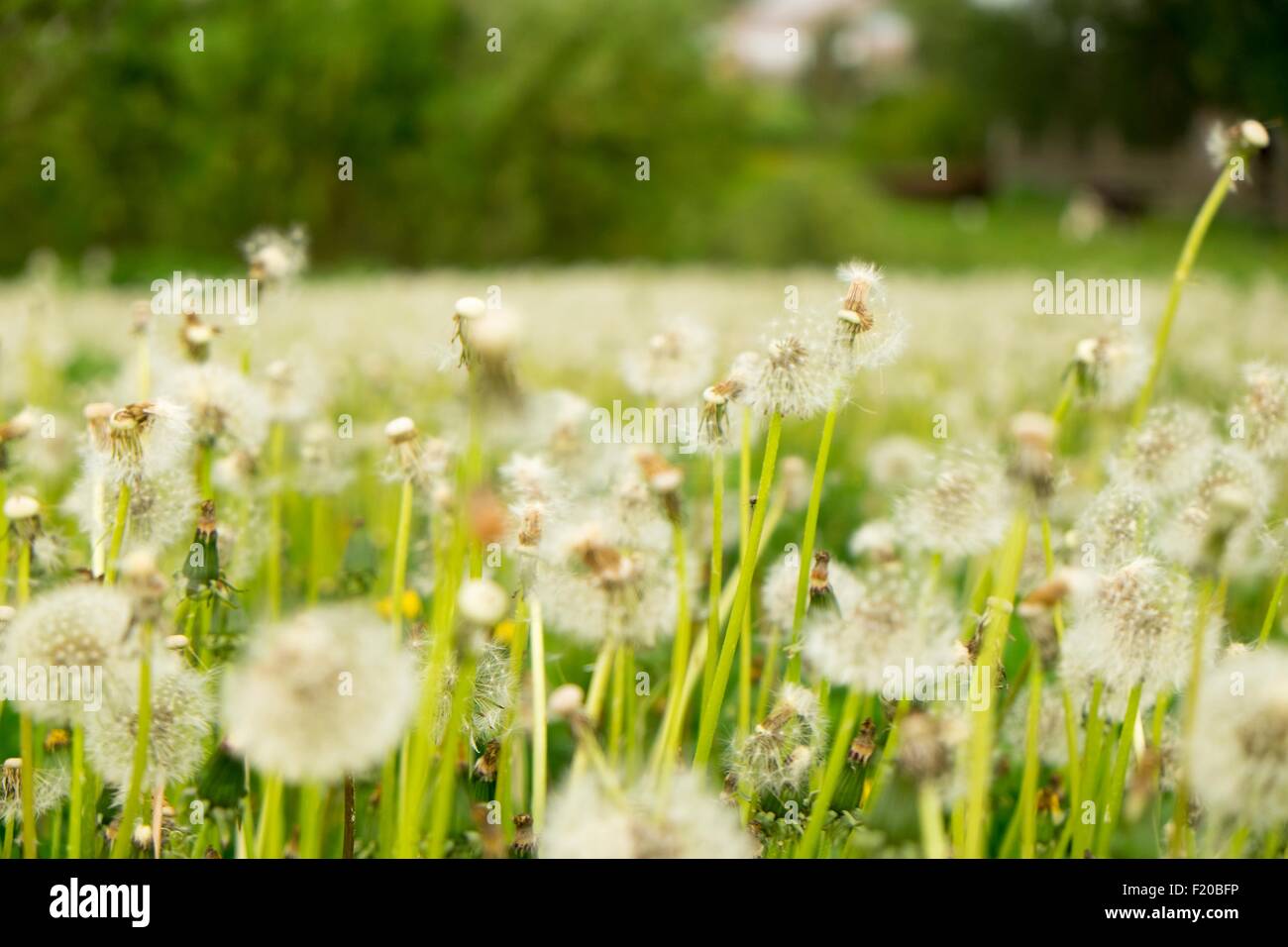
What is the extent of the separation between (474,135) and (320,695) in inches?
747

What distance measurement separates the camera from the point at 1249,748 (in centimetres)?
110

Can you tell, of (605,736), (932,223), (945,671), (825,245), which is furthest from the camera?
(932,223)

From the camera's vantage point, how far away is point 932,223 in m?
24.2

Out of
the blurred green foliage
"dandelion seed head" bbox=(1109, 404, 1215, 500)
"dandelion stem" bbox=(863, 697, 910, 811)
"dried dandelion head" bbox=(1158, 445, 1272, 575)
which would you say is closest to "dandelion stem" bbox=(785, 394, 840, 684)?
"dandelion stem" bbox=(863, 697, 910, 811)

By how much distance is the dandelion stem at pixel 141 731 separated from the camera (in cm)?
117

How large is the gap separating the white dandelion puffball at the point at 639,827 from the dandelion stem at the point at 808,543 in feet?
1.12

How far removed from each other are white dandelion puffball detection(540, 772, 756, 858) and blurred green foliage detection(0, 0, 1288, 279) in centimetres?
1329

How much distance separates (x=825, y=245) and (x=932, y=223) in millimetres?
7645

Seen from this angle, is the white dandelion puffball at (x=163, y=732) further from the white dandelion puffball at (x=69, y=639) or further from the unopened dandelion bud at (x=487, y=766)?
the unopened dandelion bud at (x=487, y=766)

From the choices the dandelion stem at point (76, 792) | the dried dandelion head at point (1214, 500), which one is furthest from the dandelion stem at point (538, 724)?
the dried dandelion head at point (1214, 500)

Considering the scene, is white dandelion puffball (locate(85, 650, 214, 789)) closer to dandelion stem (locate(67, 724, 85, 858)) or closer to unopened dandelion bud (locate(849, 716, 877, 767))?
dandelion stem (locate(67, 724, 85, 858))

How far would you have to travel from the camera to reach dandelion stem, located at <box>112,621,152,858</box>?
1169 mm

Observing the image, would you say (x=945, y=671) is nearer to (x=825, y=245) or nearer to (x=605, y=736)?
(x=605, y=736)

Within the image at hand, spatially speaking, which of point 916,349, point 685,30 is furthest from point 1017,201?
point 916,349
